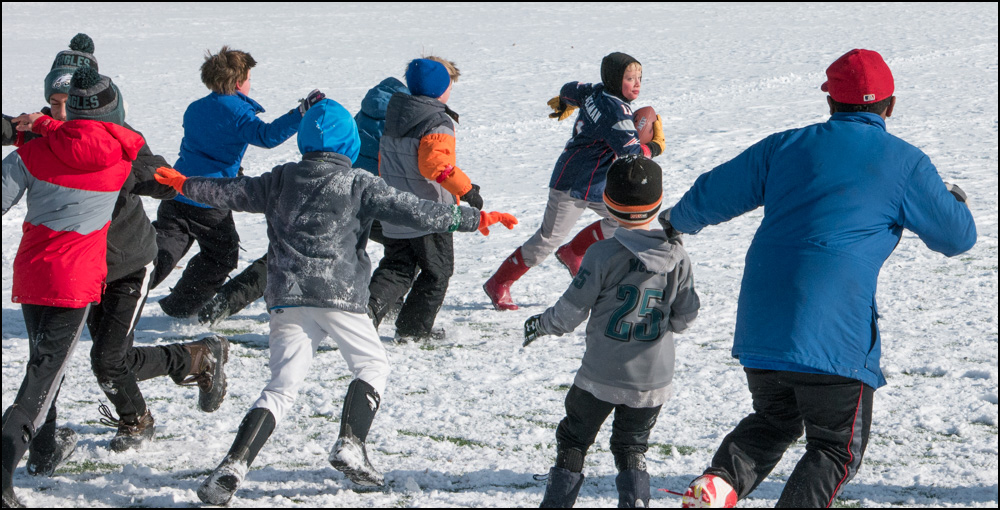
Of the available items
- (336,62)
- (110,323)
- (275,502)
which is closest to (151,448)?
(110,323)

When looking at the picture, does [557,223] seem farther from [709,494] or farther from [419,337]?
[709,494]

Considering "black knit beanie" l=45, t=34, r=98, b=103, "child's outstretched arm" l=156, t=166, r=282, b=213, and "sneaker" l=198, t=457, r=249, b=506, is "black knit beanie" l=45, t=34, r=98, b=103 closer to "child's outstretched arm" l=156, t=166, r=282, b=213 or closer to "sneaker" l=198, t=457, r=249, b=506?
"child's outstretched arm" l=156, t=166, r=282, b=213

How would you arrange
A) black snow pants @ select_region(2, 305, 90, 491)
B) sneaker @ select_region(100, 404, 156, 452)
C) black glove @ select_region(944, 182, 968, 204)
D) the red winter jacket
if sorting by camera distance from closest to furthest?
black glove @ select_region(944, 182, 968, 204), black snow pants @ select_region(2, 305, 90, 491), the red winter jacket, sneaker @ select_region(100, 404, 156, 452)

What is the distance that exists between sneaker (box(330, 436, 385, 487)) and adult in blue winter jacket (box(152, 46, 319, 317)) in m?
2.15

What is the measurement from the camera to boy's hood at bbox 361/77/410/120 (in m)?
5.32

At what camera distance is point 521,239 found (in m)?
7.64

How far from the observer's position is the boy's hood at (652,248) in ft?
10.1

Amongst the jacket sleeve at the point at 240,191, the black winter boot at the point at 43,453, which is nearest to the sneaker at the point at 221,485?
the black winter boot at the point at 43,453

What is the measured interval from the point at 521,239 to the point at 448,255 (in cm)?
235

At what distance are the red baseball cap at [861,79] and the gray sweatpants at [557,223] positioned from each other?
263cm

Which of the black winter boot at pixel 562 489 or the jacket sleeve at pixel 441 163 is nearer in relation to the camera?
the black winter boot at pixel 562 489

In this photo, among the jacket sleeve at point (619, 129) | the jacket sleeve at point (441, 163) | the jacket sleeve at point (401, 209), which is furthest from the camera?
the jacket sleeve at point (619, 129)

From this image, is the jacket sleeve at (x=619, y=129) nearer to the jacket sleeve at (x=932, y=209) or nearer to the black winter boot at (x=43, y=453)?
the jacket sleeve at (x=932, y=209)

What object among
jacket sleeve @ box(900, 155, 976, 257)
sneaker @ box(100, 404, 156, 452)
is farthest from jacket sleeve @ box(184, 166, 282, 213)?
jacket sleeve @ box(900, 155, 976, 257)
